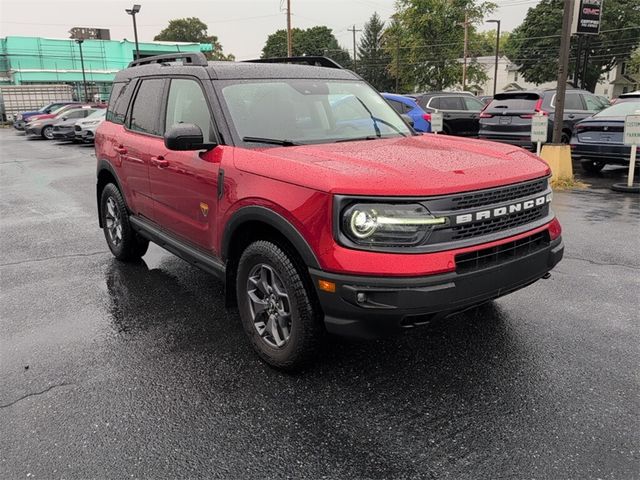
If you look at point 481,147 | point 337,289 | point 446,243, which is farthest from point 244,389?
point 481,147

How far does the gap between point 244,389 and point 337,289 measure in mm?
924

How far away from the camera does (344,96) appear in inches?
173

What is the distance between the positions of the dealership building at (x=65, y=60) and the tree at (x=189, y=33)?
1554 inches

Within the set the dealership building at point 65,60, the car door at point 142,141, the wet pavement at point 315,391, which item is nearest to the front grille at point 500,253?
the wet pavement at point 315,391

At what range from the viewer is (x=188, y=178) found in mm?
3908

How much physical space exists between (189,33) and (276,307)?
4228 inches

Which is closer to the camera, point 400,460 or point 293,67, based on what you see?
point 400,460

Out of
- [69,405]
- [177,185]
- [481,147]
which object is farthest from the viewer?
[177,185]

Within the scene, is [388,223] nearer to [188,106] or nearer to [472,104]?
[188,106]

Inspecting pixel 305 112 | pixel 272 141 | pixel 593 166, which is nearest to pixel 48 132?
pixel 593 166

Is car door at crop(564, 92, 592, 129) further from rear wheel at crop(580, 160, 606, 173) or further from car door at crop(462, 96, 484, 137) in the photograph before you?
car door at crop(462, 96, 484, 137)

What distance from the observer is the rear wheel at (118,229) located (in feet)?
17.7

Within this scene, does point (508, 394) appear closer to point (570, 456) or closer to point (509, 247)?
point (570, 456)

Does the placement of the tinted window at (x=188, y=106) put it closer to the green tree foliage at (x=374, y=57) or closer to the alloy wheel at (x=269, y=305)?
the alloy wheel at (x=269, y=305)
